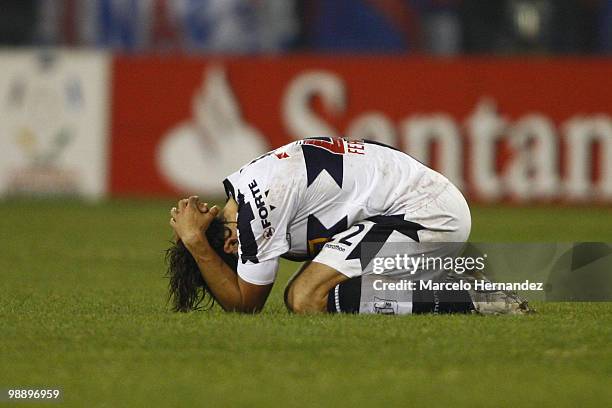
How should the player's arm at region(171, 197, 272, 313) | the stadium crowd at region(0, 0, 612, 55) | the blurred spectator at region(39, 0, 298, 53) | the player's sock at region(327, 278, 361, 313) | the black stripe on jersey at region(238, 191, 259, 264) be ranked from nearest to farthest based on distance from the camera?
1. the black stripe on jersey at region(238, 191, 259, 264)
2. the player's arm at region(171, 197, 272, 313)
3. the player's sock at region(327, 278, 361, 313)
4. the stadium crowd at region(0, 0, 612, 55)
5. the blurred spectator at region(39, 0, 298, 53)

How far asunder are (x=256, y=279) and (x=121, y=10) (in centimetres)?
1356

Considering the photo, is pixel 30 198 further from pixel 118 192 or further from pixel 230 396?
pixel 230 396

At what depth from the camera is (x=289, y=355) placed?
5.74 metres

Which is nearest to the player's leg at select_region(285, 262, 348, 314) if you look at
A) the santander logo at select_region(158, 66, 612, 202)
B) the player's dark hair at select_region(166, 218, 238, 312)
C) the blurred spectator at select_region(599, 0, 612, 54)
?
the player's dark hair at select_region(166, 218, 238, 312)

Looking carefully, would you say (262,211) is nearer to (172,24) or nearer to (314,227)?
(314,227)

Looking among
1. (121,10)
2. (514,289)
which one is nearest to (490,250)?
(514,289)

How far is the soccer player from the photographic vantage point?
6.77 meters

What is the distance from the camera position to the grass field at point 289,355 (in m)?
4.95

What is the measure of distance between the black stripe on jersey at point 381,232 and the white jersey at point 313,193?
49mm

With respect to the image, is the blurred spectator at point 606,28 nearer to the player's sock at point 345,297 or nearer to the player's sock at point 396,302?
the player's sock at point 396,302

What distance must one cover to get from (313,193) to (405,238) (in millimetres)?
568

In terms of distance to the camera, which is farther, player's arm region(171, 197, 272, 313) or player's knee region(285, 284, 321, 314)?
player's knee region(285, 284, 321, 314)

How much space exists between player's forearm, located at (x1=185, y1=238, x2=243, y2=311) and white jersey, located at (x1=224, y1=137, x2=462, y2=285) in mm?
121

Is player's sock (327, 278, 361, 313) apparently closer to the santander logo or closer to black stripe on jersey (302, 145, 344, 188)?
black stripe on jersey (302, 145, 344, 188)
